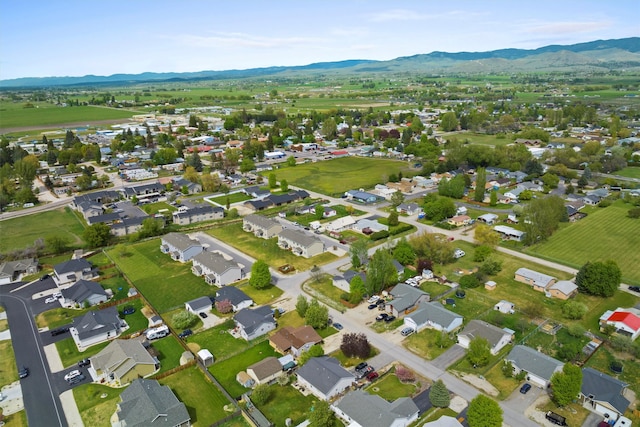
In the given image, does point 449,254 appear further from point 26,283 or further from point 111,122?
point 111,122

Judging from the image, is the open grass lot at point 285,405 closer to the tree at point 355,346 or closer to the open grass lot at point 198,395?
the open grass lot at point 198,395

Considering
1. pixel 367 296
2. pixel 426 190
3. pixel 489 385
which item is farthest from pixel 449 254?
pixel 426 190

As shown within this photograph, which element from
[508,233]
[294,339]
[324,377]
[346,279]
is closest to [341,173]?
[508,233]

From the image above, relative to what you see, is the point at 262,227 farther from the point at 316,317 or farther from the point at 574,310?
the point at 574,310

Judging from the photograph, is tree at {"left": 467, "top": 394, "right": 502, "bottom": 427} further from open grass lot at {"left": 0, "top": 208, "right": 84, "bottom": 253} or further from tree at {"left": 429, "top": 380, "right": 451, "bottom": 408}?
open grass lot at {"left": 0, "top": 208, "right": 84, "bottom": 253}

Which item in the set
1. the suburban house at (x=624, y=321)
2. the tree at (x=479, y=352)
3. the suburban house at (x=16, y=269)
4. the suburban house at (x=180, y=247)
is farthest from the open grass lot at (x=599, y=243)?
the suburban house at (x=16, y=269)

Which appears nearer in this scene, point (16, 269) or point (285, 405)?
point (285, 405)
